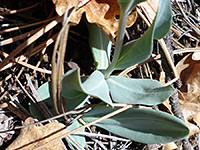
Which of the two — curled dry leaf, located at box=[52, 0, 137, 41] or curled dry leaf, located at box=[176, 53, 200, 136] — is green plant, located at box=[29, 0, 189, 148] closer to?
curled dry leaf, located at box=[52, 0, 137, 41]

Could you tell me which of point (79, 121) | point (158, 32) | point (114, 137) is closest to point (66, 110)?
point (79, 121)

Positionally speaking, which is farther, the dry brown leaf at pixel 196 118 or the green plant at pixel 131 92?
the dry brown leaf at pixel 196 118

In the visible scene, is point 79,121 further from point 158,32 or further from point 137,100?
point 158,32

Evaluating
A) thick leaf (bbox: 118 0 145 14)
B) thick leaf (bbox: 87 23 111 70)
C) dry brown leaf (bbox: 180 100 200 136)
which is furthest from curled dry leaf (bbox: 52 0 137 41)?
dry brown leaf (bbox: 180 100 200 136)

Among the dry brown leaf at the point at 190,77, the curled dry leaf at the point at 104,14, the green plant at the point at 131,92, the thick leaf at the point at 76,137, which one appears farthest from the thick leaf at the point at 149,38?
the dry brown leaf at the point at 190,77

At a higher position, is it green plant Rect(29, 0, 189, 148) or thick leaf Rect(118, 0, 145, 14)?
thick leaf Rect(118, 0, 145, 14)

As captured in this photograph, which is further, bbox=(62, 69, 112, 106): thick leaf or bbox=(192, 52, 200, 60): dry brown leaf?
bbox=(192, 52, 200, 60): dry brown leaf

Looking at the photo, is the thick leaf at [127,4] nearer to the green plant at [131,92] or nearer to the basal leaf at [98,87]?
the green plant at [131,92]
